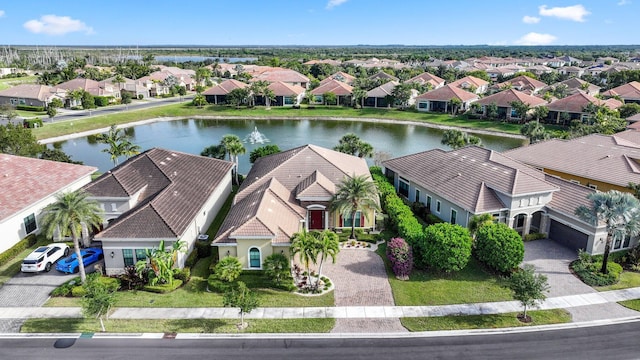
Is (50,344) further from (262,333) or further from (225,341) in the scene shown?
(262,333)

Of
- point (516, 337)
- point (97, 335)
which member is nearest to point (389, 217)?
point (516, 337)

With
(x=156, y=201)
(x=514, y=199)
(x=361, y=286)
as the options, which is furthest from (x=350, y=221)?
(x=156, y=201)

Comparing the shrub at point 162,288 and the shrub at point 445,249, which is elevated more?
the shrub at point 445,249

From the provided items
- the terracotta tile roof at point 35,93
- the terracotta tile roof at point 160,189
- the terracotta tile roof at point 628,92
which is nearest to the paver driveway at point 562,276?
the terracotta tile roof at point 160,189

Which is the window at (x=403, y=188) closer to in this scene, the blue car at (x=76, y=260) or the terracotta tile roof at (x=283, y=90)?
the blue car at (x=76, y=260)

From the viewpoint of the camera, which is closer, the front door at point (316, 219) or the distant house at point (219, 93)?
the front door at point (316, 219)
